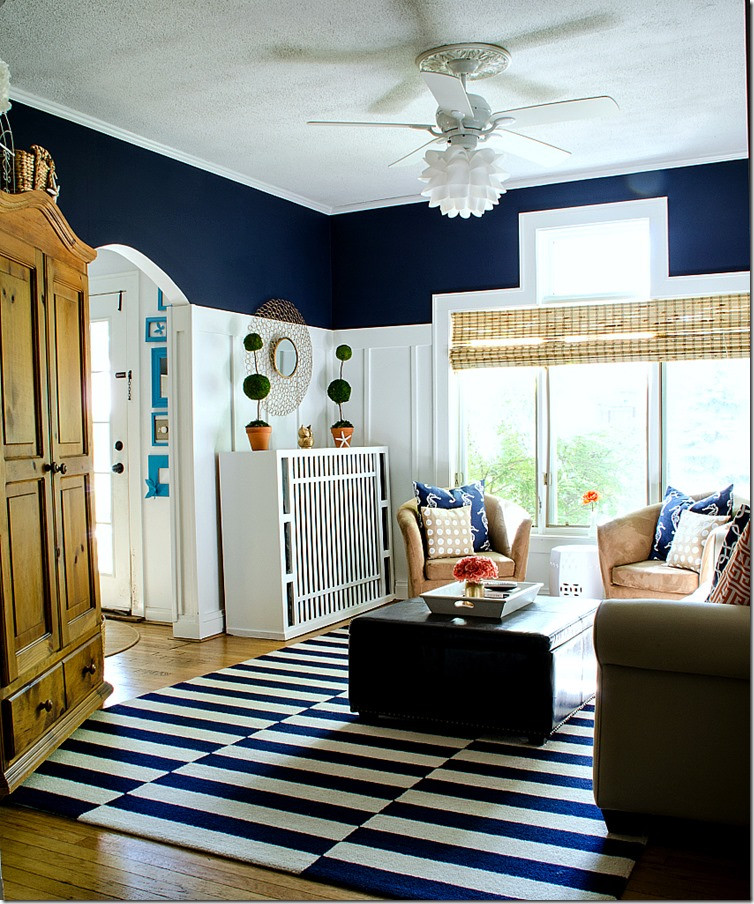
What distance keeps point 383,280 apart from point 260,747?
13.1ft

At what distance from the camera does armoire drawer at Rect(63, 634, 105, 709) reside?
356 cm

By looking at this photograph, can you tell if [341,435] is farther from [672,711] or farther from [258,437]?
[672,711]

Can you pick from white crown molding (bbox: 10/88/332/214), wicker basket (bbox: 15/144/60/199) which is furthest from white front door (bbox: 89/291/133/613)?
wicker basket (bbox: 15/144/60/199)

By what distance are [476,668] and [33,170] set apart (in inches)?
99.3

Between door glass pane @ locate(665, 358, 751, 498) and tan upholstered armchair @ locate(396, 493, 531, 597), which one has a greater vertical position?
door glass pane @ locate(665, 358, 751, 498)

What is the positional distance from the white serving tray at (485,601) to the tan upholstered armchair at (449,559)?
4.55 feet

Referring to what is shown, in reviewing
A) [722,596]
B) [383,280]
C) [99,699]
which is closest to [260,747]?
[99,699]

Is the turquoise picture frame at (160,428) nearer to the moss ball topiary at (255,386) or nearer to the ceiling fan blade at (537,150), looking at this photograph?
the moss ball topiary at (255,386)

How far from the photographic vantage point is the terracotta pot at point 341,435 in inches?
249

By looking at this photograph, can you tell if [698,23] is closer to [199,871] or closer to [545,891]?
[545,891]

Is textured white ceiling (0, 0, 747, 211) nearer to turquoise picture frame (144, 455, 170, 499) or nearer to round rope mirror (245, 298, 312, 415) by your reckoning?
round rope mirror (245, 298, 312, 415)

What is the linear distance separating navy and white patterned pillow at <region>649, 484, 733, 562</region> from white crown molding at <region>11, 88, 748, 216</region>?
2.04 metres

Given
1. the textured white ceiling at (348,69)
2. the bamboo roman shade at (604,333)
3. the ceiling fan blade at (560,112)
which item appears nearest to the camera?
the textured white ceiling at (348,69)

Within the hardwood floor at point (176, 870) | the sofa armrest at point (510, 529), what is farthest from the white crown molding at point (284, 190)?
the hardwood floor at point (176, 870)
